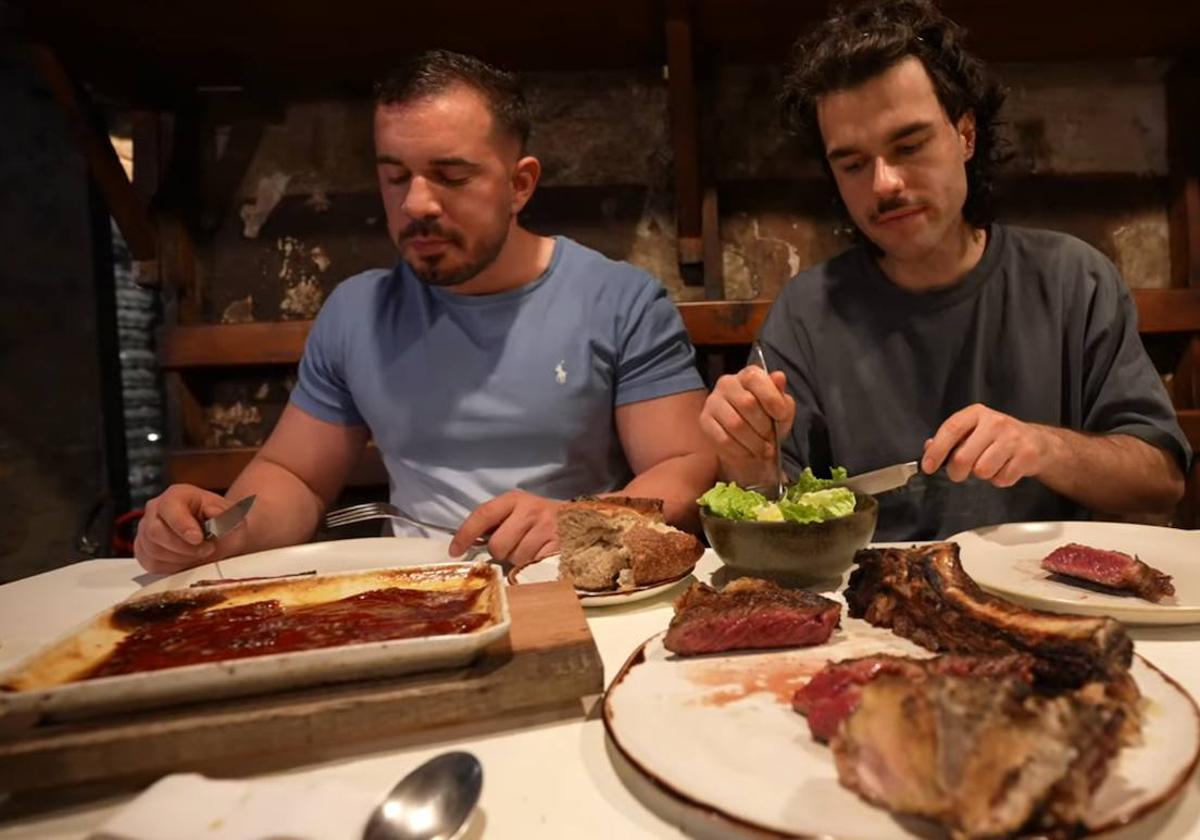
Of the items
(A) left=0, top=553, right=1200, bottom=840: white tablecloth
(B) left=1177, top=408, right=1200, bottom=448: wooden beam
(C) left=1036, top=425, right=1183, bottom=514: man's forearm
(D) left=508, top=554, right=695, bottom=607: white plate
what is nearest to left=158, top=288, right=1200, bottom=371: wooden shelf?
(B) left=1177, top=408, right=1200, bottom=448: wooden beam

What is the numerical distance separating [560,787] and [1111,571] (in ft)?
3.20

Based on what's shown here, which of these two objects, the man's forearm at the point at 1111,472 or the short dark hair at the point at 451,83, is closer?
the man's forearm at the point at 1111,472

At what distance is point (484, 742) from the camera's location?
94cm

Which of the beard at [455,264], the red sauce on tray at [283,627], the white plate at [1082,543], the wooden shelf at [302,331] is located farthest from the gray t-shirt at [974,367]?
the red sauce on tray at [283,627]

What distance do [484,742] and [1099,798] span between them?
0.64 m

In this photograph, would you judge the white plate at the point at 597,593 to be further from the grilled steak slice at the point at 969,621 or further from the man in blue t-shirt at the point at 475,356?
the man in blue t-shirt at the point at 475,356

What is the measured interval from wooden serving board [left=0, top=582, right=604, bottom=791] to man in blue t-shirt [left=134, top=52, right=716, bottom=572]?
1170 millimetres

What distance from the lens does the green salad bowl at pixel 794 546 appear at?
134cm

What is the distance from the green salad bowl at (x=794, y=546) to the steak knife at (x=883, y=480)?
0.44 ft

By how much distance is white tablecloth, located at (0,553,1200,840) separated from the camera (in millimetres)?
752

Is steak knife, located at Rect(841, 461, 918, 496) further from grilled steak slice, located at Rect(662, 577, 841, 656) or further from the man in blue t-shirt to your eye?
the man in blue t-shirt

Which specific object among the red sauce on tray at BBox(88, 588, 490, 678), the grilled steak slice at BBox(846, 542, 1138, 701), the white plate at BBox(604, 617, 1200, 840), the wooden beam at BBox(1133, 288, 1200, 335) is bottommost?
the white plate at BBox(604, 617, 1200, 840)

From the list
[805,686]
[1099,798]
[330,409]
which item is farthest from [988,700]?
[330,409]

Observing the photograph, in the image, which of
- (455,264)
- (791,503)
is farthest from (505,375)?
(791,503)
